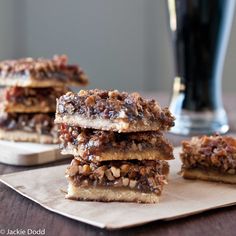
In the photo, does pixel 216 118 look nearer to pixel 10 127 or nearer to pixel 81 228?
pixel 10 127

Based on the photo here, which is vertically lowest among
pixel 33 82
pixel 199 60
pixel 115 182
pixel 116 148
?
pixel 115 182

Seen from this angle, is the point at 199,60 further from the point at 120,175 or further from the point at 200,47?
the point at 120,175

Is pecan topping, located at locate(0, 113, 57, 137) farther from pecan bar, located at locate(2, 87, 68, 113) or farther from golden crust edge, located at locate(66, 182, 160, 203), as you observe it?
golden crust edge, located at locate(66, 182, 160, 203)

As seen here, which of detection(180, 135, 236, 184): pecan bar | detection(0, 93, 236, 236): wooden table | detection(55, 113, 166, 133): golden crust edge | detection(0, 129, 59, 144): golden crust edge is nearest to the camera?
detection(0, 93, 236, 236): wooden table

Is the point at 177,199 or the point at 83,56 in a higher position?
the point at 83,56

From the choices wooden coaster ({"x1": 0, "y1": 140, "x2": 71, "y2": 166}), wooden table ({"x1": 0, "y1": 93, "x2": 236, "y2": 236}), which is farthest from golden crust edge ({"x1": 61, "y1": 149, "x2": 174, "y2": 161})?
wooden coaster ({"x1": 0, "y1": 140, "x2": 71, "y2": 166})

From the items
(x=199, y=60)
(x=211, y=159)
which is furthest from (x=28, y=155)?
(x=199, y=60)

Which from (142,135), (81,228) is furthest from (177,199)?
(81,228)
